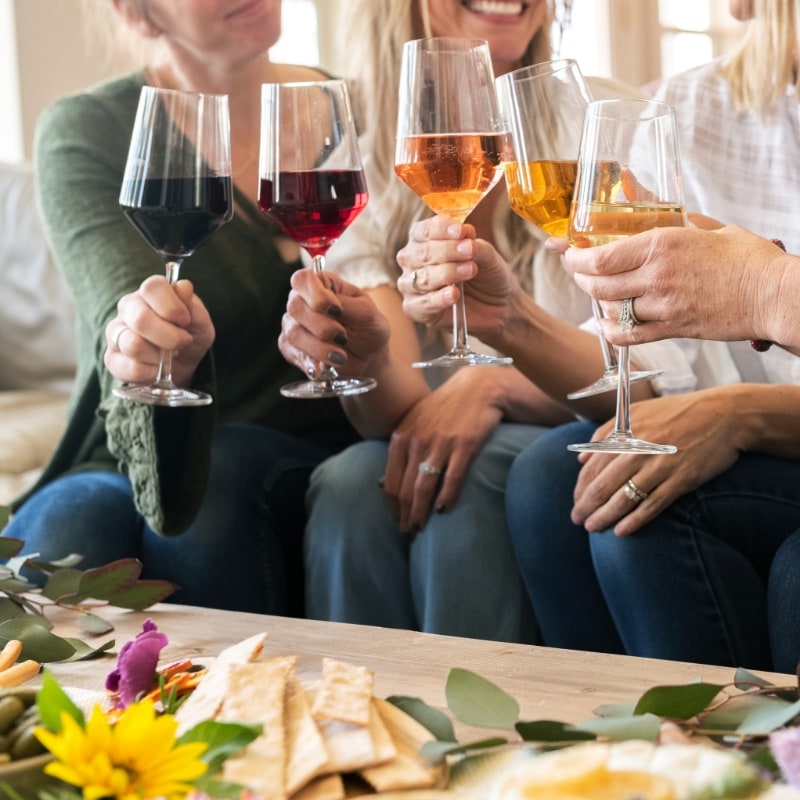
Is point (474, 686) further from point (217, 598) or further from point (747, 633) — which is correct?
point (217, 598)

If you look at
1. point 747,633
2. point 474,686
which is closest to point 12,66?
point 747,633

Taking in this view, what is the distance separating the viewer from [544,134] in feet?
3.53

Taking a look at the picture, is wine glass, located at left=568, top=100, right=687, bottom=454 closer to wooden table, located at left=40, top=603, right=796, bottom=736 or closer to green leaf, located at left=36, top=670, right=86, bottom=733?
wooden table, located at left=40, top=603, right=796, bottom=736

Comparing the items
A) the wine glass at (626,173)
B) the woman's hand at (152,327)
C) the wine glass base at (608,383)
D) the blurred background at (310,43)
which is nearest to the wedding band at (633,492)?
the wine glass base at (608,383)

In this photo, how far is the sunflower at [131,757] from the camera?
53 centimetres

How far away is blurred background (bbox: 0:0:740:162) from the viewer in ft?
11.6

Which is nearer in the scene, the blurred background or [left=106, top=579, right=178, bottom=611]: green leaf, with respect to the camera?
[left=106, top=579, right=178, bottom=611]: green leaf

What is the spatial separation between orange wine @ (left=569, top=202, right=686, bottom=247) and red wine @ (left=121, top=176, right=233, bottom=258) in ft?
1.19

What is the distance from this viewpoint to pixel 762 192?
→ 160cm

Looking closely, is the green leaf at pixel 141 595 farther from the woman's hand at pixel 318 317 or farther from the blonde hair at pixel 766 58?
the blonde hair at pixel 766 58

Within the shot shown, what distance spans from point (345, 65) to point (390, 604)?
85 cm

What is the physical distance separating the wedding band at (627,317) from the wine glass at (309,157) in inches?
12.0

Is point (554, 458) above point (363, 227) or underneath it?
underneath

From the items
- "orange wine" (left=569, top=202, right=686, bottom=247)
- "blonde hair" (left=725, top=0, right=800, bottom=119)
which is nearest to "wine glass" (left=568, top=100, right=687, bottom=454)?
"orange wine" (left=569, top=202, right=686, bottom=247)
